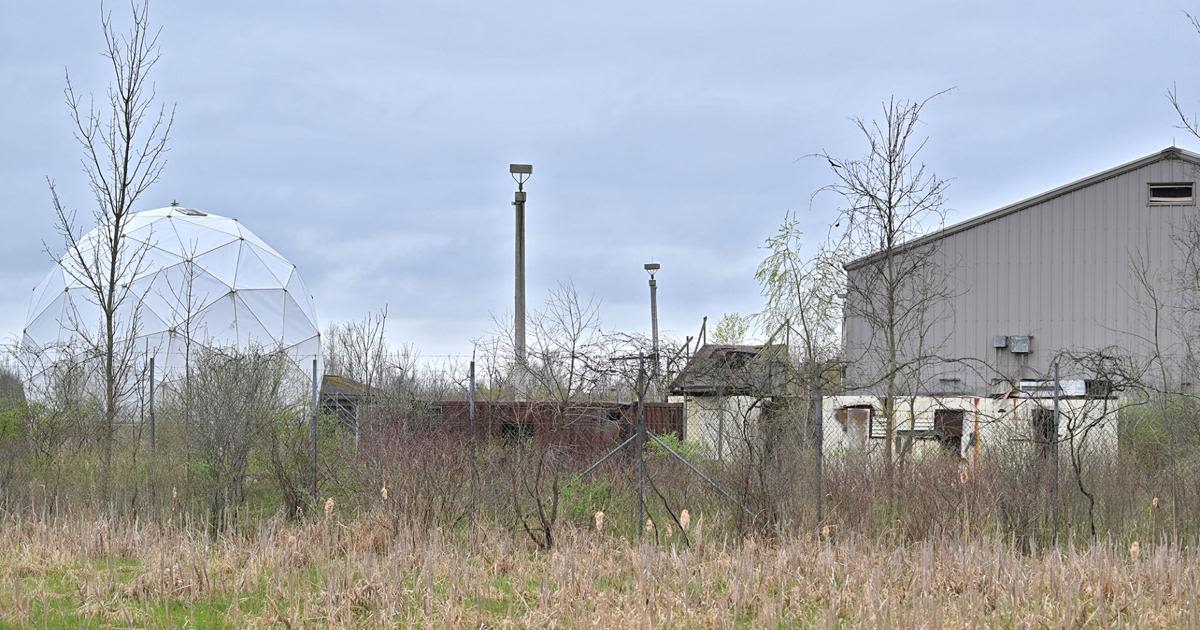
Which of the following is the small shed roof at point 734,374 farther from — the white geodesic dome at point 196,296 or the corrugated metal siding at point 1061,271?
the white geodesic dome at point 196,296

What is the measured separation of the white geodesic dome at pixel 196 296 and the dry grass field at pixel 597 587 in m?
17.3

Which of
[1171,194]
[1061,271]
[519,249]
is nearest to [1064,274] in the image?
[1061,271]

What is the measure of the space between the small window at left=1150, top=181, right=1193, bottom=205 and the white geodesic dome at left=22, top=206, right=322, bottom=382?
18.6m

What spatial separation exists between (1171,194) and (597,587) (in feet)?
68.2

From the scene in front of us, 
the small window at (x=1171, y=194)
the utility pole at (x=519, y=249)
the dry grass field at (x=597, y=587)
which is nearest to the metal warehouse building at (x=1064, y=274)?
the small window at (x=1171, y=194)

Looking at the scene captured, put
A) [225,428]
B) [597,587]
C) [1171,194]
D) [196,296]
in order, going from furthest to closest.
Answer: [196,296] < [1171,194] < [225,428] < [597,587]

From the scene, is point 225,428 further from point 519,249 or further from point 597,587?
point 519,249

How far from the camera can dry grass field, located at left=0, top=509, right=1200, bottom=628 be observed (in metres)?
8.00

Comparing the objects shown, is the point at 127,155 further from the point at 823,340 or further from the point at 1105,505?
the point at 823,340

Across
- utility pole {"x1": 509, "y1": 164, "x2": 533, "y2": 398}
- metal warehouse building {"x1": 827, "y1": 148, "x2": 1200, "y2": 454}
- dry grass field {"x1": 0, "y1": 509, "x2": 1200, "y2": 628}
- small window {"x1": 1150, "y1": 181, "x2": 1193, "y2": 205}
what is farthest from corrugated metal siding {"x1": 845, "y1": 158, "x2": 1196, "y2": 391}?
dry grass field {"x1": 0, "y1": 509, "x2": 1200, "y2": 628}

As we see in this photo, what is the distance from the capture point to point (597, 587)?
895cm

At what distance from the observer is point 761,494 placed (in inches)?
457

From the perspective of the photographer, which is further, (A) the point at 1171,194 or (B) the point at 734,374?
(A) the point at 1171,194

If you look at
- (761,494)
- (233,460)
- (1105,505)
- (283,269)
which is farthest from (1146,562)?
(283,269)
